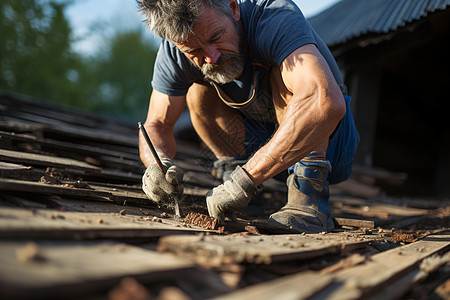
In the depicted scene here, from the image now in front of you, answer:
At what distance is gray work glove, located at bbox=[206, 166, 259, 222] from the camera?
1.86 meters

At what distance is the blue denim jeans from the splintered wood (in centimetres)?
66

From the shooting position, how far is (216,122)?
2.67m

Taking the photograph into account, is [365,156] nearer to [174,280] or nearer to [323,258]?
[323,258]

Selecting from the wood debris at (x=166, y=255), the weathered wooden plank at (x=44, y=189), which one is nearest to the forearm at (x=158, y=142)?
the wood debris at (x=166, y=255)

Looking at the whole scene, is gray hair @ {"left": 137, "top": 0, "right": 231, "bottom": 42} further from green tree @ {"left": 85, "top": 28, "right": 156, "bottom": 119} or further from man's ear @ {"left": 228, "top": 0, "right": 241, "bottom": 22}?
green tree @ {"left": 85, "top": 28, "right": 156, "bottom": 119}

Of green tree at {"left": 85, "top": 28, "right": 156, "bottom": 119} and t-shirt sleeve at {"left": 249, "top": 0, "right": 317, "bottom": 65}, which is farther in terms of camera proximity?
green tree at {"left": 85, "top": 28, "right": 156, "bottom": 119}

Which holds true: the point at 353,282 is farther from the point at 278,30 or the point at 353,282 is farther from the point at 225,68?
the point at 225,68

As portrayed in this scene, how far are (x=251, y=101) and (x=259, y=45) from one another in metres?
0.40

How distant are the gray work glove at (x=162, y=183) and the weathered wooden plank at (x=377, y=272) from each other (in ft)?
3.59

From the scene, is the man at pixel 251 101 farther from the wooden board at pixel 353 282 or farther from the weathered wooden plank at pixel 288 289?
the weathered wooden plank at pixel 288 289

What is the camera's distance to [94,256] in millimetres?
954

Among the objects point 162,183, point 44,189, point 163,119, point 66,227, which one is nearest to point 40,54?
point 163,119

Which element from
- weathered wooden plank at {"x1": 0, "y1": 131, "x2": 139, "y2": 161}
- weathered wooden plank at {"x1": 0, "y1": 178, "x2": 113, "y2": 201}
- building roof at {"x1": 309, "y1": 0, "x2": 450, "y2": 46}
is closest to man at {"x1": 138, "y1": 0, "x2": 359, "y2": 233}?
weathered wooden plank at {"x1": 0, "y1": 178, "x2": 113, "y2": 201}

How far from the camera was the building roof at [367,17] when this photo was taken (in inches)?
130
